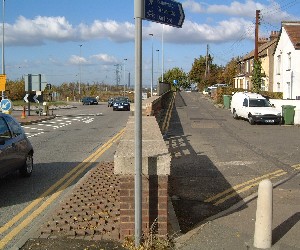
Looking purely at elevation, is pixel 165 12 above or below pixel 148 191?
above

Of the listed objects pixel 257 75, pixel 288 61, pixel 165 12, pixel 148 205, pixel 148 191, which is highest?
pixel 288 61

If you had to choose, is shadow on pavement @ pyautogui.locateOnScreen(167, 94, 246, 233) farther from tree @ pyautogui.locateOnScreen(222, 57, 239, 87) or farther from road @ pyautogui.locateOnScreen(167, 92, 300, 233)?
tree @ pyautogui.locateOnScreen(222, 57, 239, 87)

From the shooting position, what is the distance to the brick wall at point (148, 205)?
515 cm

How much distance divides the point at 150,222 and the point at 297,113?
2164cm

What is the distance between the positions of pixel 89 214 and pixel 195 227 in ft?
5.09

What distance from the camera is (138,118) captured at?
4.86 meters

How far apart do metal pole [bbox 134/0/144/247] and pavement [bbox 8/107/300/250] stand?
0.44 meters

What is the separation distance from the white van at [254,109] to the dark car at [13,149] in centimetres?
1747

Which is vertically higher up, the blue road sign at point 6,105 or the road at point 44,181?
the blue road sign at point 6,105

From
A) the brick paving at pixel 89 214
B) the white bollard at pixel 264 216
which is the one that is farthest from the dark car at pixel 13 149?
the white bollard at pixel 264 216

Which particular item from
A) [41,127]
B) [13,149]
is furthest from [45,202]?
[41,127]

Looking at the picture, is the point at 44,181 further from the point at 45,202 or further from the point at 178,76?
the point at 178,76

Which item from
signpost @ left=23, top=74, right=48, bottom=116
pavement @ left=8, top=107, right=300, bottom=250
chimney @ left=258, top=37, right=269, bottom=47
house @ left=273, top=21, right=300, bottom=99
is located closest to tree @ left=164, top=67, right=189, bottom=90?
chimney @ left=258, top=37, right=269, bottom=47

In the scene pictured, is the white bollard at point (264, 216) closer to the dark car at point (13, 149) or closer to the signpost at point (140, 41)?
the signpost at point (140, 41)
